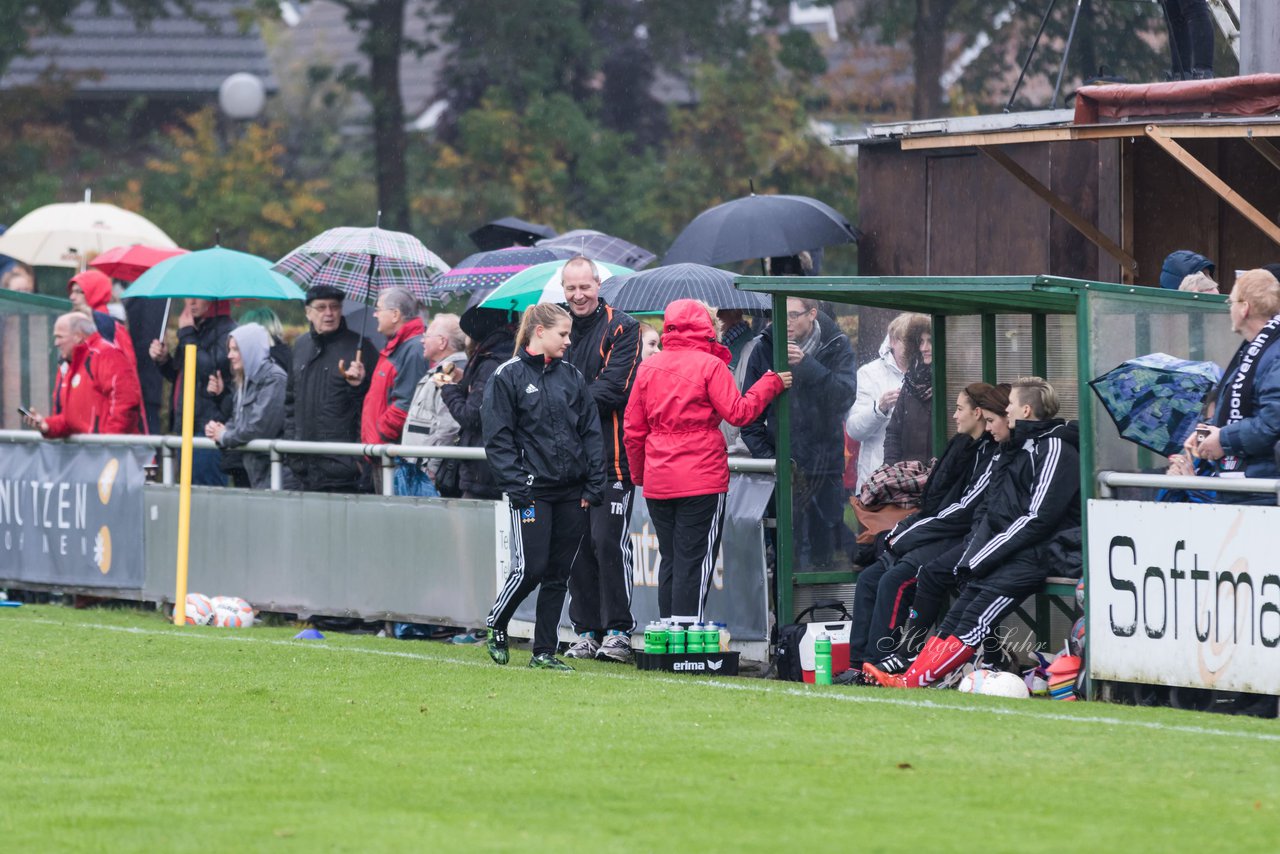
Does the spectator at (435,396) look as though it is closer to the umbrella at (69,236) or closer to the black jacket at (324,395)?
the black jacket at (324,395)

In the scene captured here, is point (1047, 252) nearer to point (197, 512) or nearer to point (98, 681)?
point (197, 512)

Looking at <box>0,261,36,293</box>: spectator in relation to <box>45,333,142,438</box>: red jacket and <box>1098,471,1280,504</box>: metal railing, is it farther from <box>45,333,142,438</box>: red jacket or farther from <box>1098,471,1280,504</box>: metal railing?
<box>1098,471,1280,504</box>: metal railing

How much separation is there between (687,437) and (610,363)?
92cm

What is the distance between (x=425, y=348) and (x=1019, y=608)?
462 cm

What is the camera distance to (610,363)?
42.2ft

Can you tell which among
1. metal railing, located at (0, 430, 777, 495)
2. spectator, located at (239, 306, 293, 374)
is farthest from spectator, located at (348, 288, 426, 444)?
spectator, located at (239, 306, 293, 374)

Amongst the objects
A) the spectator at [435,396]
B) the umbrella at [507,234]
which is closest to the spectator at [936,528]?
the spectator at [435,396]

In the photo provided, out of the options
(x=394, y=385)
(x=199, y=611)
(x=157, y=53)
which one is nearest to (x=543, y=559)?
(x=394, y=385)

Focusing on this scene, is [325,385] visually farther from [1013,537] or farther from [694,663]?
[1013,537]

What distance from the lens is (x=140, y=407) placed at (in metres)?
17.1

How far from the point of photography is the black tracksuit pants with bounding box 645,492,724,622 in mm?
12188

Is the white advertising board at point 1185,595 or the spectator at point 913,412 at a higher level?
the spectator at point 913,412

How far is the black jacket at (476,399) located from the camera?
544 inches

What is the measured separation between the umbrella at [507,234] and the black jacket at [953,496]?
22.3ft
